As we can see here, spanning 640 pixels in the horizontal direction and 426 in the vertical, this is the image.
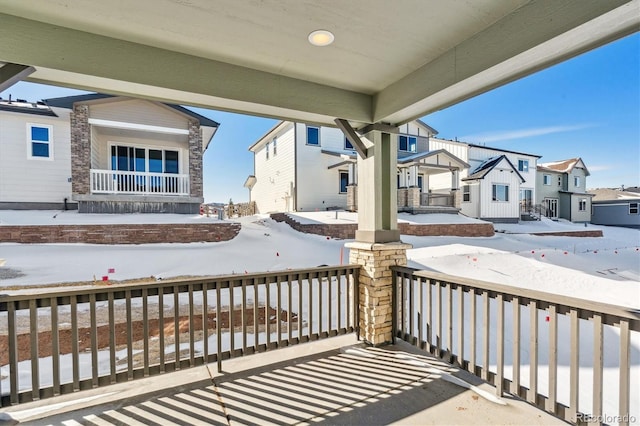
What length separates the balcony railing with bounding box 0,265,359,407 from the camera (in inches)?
95.2

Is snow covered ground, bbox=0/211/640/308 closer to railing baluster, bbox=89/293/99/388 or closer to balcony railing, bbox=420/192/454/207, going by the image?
railing baluster, bbox=89/293/99/388

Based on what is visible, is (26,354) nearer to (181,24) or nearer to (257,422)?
(257,422)

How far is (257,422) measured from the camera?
235 cm

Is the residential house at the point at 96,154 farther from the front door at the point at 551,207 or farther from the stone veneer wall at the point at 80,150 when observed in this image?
the front door at the point at 551,207

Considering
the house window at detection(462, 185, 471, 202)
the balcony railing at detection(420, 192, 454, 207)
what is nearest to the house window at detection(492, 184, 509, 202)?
the house window at detection(462, 185, 471, 202)

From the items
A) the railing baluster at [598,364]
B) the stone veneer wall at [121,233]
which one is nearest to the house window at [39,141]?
the stone veneer wall at [121,233]

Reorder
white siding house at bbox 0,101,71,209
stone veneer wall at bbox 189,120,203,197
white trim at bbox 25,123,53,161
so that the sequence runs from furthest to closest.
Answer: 1. stone veneer wall at bbox 189,120,203,197
2. white trim at bbox 25,123,53,161
3. white siding house at bbox 0,101,71,209

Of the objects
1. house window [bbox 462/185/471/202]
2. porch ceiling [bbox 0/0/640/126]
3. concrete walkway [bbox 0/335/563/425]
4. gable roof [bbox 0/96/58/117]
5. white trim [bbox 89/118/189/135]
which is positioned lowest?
concrete walkway [bbox 0/335/563/425]

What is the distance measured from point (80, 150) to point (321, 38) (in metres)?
10.8

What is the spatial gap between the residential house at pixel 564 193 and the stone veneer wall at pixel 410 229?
14904 mm

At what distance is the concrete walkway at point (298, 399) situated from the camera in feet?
7.74

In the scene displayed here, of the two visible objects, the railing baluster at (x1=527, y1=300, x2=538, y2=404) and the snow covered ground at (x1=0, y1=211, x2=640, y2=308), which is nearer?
the railing baluster at (x1=527, y1=300, x2=538, y2=404)

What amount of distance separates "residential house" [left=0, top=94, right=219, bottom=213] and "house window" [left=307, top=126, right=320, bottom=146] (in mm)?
5502

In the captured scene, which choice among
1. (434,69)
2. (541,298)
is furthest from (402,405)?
(434,69)
